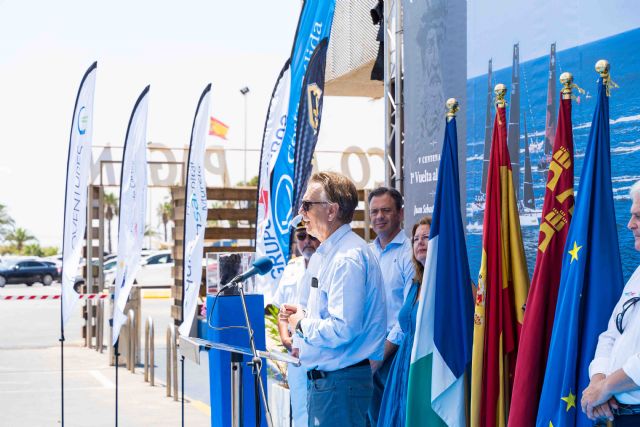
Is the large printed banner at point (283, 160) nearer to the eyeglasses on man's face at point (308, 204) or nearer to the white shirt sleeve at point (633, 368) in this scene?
the eyeglasses on man's face at point (308, 204)

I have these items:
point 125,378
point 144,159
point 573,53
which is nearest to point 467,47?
point 573,53

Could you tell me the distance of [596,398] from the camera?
330cm

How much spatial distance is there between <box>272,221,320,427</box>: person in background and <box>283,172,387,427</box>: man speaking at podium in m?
1.26

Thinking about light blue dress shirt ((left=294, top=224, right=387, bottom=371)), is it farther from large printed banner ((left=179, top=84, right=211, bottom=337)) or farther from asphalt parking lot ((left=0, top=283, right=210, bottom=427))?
asphalt parking lot ((left=0, top=283, right=210, bottom=427))

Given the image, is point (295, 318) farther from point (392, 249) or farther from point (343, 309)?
point (392, 249)

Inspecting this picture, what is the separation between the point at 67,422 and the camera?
847 cm

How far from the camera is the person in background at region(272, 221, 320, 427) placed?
5.77 metres

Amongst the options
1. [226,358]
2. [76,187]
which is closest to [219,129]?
[76,187]

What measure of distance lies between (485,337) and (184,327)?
4158mm

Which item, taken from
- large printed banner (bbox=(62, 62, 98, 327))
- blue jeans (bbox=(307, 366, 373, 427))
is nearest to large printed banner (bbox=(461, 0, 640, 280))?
blue jeans (bbox=(307, 366, 373, 427))

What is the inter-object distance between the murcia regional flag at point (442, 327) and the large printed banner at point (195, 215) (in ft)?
12.4

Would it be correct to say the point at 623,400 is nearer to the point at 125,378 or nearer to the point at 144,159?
the point at 144,159

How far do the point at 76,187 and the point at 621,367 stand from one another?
5.86 meters

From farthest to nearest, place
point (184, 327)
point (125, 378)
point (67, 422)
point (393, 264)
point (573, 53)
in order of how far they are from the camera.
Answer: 1. point (125, 378)
2. point (67, 422)
3. point (184, 327)
4. point (393, 264)
5. point (573, 53)
